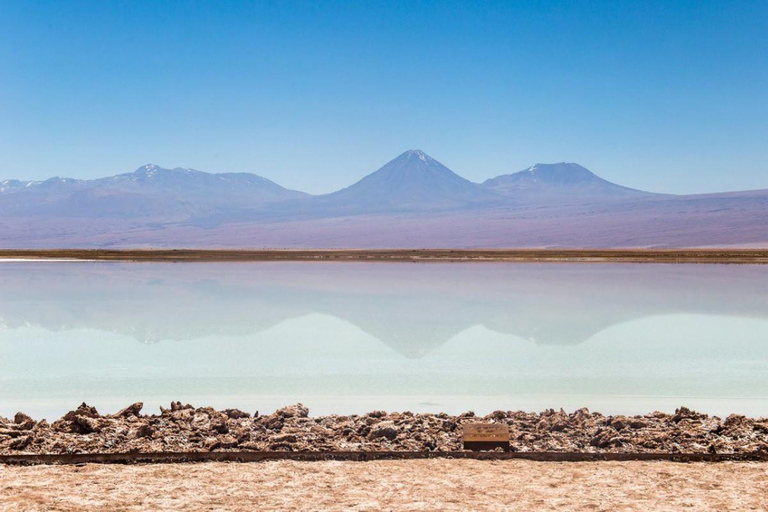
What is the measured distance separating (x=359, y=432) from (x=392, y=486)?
1.38 m

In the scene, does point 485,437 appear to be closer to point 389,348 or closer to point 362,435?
point 362,435

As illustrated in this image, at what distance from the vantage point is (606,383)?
8070 mm

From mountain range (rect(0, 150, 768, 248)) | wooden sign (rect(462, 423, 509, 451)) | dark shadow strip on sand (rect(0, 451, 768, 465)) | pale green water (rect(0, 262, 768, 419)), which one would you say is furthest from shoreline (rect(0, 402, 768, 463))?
mountain range (rect(0, 150, 768, 248))

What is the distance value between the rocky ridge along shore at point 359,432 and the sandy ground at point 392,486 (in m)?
0.54

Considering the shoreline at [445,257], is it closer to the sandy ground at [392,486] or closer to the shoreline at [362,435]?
the shoreline at [362,435]

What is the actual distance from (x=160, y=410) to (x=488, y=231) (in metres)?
108

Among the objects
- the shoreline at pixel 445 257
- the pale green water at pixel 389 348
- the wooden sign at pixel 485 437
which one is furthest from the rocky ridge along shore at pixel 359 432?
the shoreline at pixel 445 257

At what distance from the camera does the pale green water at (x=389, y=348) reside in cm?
753

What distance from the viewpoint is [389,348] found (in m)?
10.1

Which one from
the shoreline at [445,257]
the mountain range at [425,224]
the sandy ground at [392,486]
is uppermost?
the mountain range at [425,224]

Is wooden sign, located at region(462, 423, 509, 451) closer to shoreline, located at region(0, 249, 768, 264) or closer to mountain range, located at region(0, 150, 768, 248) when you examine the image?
shoreline, located at region(0, 249, 768, 264)

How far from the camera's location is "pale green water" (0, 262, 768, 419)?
753cm

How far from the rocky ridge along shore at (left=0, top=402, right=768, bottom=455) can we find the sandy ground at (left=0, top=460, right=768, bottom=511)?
1.77 ft

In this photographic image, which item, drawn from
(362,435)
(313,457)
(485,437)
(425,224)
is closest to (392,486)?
(313,457)
